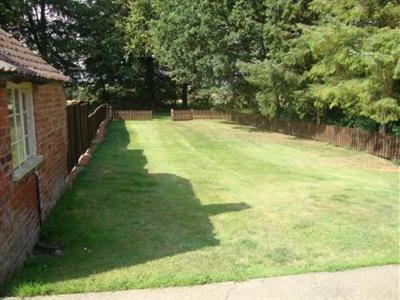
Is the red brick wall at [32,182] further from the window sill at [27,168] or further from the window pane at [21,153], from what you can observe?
the window pane at [21,153]

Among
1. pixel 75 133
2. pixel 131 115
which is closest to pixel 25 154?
pixel 75 133

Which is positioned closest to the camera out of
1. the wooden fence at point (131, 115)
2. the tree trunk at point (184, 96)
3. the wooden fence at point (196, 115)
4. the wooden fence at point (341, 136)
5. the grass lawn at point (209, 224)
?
the grass lawn at point (209, 224)

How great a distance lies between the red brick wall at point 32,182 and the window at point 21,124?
195 mm

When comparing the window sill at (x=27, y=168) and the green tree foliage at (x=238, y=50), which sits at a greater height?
the green tree foliage at (x=238, y=50)

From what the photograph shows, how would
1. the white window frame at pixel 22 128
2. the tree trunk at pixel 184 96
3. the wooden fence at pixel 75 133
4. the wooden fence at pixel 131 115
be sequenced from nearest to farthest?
the white window frame at pixel 22 128
the wooden fence at pixel 75 133
the wooden fence at pixel 131 115
the tree trunk at pixel 184 96

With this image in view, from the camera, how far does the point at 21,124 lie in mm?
6418

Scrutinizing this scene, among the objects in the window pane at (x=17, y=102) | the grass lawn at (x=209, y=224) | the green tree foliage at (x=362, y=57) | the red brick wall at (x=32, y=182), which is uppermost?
the green tree foliage at (x=362, y=57)

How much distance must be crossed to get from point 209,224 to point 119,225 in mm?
1396

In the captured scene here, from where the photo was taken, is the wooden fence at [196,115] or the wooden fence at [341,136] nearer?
the wooden fence at [341,136]

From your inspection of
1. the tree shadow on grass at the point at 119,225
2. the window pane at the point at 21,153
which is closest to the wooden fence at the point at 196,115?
the tree shadow on grass at the point at 119,225

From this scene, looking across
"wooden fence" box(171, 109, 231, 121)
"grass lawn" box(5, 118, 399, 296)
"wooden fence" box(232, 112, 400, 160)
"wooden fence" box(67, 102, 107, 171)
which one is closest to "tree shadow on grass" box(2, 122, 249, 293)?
"grass lawn" box(5, 118, 399, 296)

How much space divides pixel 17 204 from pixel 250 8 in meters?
21.2

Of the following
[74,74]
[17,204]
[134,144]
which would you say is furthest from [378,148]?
[74,74]

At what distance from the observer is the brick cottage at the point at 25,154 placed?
490 centimetres
